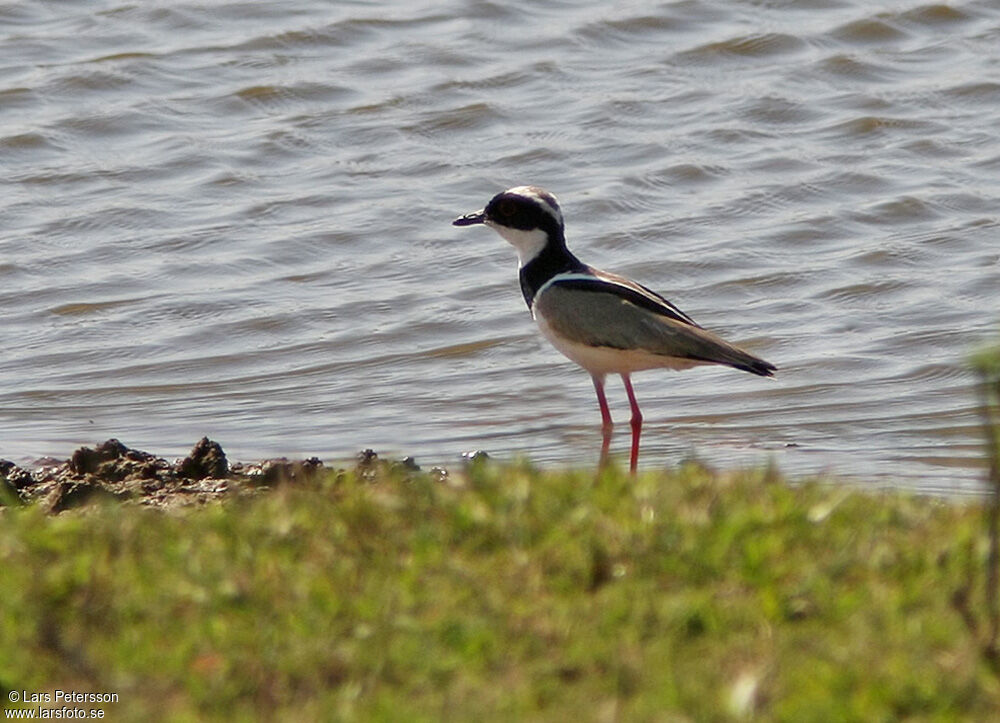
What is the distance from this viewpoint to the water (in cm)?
917

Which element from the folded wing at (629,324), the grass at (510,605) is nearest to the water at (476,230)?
the folded wing at (629,324)

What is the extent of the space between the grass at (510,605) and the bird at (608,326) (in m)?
2.82

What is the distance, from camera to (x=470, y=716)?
3.89m

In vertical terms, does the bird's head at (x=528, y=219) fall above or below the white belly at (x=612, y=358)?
above

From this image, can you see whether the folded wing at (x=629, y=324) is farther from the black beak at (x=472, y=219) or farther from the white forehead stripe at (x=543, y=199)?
the black beak at (x=472, y=219)

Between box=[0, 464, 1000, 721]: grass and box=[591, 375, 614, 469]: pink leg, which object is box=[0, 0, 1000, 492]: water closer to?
box=[591, 375, 614, 469]: pink leg

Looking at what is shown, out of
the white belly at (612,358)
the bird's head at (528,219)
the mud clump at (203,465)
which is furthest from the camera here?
the bird's head at (528,219)

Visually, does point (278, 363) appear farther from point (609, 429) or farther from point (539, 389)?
point (609, 429)

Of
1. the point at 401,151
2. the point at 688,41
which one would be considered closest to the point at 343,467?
the point at 401,151

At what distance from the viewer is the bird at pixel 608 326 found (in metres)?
8.15

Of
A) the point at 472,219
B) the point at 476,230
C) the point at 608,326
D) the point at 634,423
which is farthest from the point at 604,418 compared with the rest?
the point at 476,230

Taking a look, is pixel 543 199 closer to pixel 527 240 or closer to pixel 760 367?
pixel 527 240

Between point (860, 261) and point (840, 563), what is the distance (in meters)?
6.95

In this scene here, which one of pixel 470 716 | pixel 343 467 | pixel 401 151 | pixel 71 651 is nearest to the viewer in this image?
pixel 470 716
